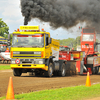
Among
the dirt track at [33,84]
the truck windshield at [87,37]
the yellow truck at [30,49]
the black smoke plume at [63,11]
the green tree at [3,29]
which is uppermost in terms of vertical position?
the green tree at [3,29]

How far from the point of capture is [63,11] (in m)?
17.7

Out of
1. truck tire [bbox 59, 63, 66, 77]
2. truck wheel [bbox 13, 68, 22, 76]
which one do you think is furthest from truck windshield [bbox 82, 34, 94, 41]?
truck wheel [bbox 13, 68, 22, 76]

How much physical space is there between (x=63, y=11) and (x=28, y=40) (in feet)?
13.0

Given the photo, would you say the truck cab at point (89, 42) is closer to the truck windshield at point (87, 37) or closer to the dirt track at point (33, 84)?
the truck windshield at point (87, 37)

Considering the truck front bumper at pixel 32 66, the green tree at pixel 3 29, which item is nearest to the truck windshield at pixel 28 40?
the truck front bumper at pixel 32 66

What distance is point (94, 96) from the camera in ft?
29.6

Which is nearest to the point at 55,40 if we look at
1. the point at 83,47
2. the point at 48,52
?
the point at 48,52

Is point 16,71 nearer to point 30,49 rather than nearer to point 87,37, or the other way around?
point 30,49

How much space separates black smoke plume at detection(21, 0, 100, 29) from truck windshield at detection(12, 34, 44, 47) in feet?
7.29

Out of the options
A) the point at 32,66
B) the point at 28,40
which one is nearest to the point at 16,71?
the point at 32,66

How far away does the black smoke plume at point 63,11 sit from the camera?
663 inches

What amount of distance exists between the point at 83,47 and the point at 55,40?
7995mm

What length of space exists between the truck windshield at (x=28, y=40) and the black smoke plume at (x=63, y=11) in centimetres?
222

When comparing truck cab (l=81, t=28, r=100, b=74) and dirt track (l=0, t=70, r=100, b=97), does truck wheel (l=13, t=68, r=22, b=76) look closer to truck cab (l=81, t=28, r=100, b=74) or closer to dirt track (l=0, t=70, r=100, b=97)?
dirt track (l=0, t=70, r=100, b=97)
